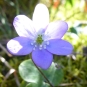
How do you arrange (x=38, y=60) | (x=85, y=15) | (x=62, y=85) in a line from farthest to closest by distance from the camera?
(x=85, y=15), (x=62, y=85), (x=38, y=60)

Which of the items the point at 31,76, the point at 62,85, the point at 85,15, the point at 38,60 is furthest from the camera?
the point at 85,15

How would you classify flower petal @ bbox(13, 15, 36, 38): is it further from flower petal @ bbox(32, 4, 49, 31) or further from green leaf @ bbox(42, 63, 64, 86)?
green leaf @ bbox(42, 63, 64, 86)

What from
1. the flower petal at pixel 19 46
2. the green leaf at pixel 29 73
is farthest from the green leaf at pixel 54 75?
the flower petal at pixel 19 46

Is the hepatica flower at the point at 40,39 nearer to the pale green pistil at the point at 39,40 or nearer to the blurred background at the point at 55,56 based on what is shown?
the pale green pistil at the point at 39,40

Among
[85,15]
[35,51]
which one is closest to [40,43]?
[35,51]

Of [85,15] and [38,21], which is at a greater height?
[38,21]

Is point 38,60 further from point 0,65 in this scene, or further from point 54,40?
point 0,65

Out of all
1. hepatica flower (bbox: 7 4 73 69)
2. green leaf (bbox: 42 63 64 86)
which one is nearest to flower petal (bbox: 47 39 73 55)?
hepatica flower (bbox: 7 4 73 69)
